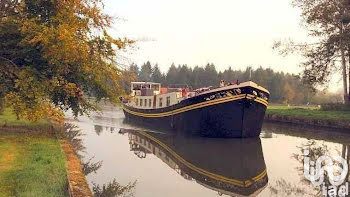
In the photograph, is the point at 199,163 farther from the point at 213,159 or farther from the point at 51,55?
the point at 51,55

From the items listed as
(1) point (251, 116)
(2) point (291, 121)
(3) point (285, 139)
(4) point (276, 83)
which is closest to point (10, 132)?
(1) point (251, 116)

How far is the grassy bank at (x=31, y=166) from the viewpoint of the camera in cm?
891

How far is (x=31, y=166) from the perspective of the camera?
11000 millimetres

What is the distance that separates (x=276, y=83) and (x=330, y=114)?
69.3 metres

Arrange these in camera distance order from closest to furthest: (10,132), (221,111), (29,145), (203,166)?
(29,145)
(203,166)
(10,132)
(221,111)

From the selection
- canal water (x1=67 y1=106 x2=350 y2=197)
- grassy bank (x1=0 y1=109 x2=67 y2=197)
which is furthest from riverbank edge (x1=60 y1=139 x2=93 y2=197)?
canal water (x1=67 y1=106 x2=350 y2=197)

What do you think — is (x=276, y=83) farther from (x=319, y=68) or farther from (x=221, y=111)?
(x=221, y=111)

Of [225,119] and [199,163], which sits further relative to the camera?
[225,119]

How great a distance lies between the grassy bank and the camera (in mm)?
8906

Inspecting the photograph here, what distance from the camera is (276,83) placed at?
10212 centimetres

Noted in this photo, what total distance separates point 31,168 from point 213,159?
9.11 meters

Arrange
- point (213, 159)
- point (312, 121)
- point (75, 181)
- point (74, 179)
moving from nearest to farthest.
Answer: point (75, 181) → point (74, 179) → point (213, 159) → point (312, 121)

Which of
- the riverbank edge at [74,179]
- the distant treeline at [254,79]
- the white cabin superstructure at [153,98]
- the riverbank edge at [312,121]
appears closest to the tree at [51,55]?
the riverbank edge at [74,179]

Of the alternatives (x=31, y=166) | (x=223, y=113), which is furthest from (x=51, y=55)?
(x=223, y=113)
